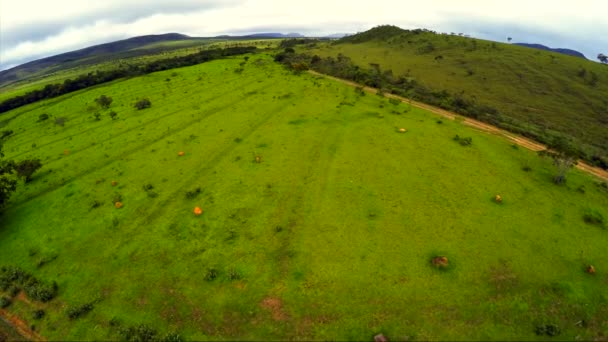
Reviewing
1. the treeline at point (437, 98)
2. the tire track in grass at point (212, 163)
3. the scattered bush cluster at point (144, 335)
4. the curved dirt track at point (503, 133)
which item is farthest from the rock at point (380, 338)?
the treeline at point (437, 98)

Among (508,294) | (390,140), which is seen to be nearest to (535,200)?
(508,294)

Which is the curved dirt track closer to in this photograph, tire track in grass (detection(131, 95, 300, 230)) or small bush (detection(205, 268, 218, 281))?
tire track in grass (detection(131, 95, 300, 230))

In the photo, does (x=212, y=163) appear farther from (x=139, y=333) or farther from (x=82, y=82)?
(x=82, y=82)

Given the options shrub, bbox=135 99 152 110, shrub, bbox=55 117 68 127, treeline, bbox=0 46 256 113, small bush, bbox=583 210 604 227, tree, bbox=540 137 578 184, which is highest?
treeline, bbox=0 46 256 113

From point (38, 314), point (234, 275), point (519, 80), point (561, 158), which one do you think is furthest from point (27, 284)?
point (519, 80)

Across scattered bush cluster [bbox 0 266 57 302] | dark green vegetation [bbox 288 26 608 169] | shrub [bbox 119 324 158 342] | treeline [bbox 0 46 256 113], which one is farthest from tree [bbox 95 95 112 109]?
shrub [bbox 119 324 158 342]

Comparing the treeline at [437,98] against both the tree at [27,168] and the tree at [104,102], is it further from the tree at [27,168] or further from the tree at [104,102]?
the tree at [27,168]

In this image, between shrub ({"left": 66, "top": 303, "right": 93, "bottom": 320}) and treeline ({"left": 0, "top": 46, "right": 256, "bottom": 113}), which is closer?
shrub ({"left": 66, "top": 303, "right": 93, "bottom": 320})
